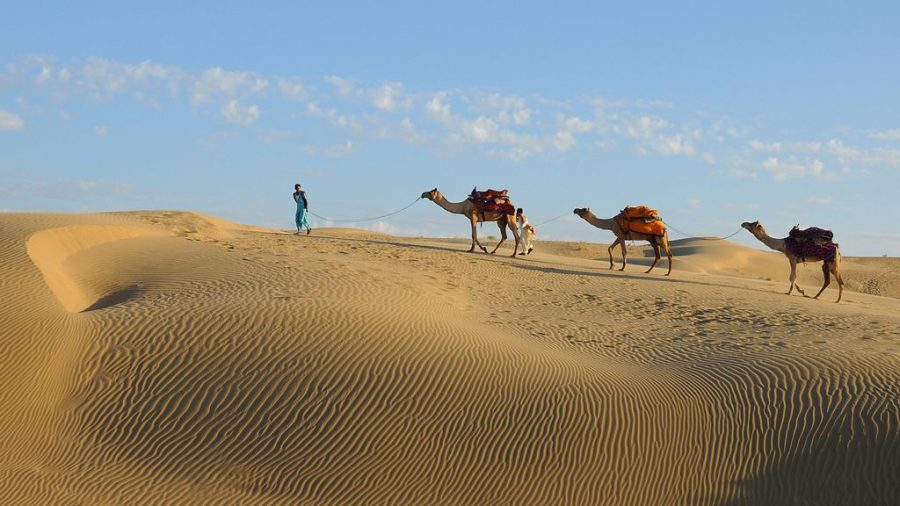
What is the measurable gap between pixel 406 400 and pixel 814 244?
13.0 meters

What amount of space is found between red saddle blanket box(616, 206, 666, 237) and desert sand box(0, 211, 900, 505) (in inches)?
255

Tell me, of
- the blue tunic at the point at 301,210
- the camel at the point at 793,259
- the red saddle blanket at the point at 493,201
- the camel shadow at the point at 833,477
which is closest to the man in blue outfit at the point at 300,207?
the blue tunic at the point at 301,210

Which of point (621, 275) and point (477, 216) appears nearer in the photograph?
point (621, 275)

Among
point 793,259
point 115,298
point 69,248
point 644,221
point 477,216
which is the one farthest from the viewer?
point 477,216

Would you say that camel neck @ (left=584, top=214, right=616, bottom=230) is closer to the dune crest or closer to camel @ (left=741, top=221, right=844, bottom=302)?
camel @ (left=741, top=221, right=844, bottom=302)

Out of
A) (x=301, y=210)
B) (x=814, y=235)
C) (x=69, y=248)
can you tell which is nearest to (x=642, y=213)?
(x=814, y=235)

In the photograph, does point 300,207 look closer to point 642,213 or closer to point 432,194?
point 432,194

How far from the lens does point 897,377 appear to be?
11867 millimetres

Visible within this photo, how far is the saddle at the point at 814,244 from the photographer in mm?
20406

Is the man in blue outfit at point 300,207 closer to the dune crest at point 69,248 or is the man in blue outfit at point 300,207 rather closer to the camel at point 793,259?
the dune crest at point 69,248

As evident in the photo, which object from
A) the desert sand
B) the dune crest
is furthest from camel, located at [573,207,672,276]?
the dune crest

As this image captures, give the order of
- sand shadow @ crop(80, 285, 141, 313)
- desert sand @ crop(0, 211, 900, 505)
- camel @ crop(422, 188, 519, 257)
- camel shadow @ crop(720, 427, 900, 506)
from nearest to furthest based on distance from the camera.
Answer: camel shadow @ crop(720, 427, 900, 506), desert sand @ crop(0, 211, 900, 505), sand shadow @ crop(80, 285, 141, 313), camel @ crop(422, 188, 519, 257)

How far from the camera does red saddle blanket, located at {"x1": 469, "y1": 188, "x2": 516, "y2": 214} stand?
24172 millimetres

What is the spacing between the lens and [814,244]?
2041cm
